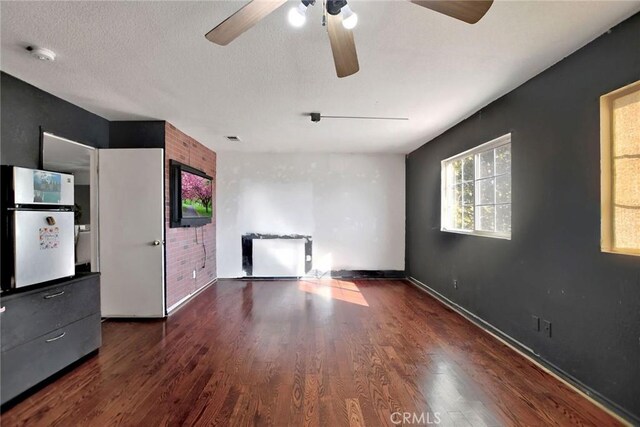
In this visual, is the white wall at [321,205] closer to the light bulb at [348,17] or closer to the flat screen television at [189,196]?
the flat screen television at [189,196]

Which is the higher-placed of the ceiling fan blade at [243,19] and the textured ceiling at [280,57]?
the textured ceiling at [280,57]

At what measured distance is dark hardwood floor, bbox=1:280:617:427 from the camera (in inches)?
72.2

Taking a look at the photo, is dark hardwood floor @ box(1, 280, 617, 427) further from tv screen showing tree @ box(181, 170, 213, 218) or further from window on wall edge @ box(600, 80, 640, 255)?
tv screen showing tree @ box(181, 170, 213, 218)

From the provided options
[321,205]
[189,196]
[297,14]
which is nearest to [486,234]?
[297,14]

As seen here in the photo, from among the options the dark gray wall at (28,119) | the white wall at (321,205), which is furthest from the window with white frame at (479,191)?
the dark gray wall at (28,119)

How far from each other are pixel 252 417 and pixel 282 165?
14.6 ft

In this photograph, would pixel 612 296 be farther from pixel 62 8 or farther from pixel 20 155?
pixel 20 155

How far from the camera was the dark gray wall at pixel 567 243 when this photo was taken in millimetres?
1783

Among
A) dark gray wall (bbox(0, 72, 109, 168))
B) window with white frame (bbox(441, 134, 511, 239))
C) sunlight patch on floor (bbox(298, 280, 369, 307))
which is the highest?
dark gray wall (bbox(0, 72, 109, 168))

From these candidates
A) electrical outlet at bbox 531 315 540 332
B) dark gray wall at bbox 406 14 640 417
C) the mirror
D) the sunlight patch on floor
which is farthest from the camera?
the sunlight patch on floor

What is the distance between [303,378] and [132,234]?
8.76ft

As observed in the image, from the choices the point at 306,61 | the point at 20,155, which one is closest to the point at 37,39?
the point at 20,155

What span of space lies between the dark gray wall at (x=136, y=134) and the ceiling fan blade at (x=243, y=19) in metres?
2.57

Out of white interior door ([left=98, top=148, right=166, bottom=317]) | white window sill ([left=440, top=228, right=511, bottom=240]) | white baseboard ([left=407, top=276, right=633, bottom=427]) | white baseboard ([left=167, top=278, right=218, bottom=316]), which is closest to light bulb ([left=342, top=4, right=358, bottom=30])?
white window sill ([left=440, top=228, right=511, bottom=240])
